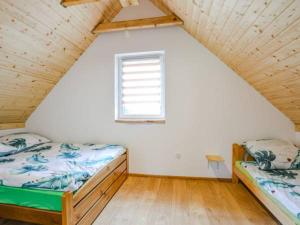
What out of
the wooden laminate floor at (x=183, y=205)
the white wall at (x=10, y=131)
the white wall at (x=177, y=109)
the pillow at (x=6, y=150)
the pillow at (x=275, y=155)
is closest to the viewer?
the wooden laminate floor at (x=183, y=205)

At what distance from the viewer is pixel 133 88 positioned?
3.11 metres

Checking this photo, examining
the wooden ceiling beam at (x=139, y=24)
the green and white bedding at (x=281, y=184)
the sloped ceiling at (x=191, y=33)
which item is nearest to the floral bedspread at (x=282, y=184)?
the green and white bedding at (x=281, y=184)

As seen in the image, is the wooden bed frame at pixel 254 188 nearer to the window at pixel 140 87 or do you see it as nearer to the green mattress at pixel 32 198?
the window at pixel 140 87

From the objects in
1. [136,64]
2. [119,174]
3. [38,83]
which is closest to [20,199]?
[119,174]

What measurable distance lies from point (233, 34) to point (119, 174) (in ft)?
7.42

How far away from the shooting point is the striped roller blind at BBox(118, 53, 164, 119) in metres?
3.02

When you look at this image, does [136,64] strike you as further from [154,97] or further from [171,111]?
[171,111]

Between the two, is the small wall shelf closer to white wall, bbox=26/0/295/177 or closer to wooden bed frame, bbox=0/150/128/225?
white wall, bbox=26/0/295/177

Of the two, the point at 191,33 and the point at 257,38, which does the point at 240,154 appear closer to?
the point at 257,38

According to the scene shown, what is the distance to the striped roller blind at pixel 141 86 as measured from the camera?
9.92 ft

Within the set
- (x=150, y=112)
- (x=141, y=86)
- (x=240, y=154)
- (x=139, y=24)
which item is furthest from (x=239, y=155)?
(x=139, y=24)

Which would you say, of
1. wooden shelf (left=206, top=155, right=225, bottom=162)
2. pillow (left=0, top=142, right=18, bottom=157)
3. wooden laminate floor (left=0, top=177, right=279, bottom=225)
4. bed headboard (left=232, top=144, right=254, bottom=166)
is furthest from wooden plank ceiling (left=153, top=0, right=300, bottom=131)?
pillow (left=0, top=142, right=18, bottom=157)

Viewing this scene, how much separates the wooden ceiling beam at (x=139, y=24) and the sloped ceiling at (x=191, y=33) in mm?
120

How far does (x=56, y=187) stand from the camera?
1.50 metres
